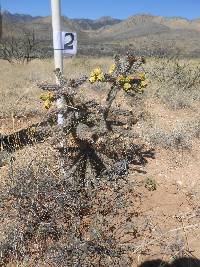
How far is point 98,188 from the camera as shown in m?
4.78

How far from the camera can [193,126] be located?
726 centimetres

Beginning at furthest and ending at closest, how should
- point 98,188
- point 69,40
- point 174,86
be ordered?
point 174,86, point 69,40, point 98,188

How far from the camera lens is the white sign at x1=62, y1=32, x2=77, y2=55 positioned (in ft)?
16.7

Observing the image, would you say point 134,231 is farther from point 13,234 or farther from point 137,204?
point 13,234

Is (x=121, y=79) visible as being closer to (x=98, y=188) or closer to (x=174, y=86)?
(x=98, y=188)

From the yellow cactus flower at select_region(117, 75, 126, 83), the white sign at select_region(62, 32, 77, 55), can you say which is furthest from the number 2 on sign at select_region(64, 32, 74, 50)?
the yellow cactus flower at select_region(117, 75, 126, 83)

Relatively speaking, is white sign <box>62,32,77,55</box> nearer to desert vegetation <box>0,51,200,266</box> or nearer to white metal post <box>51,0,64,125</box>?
white metal post <box>51,0,64,125</box>

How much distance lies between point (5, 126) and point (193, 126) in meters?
2.76

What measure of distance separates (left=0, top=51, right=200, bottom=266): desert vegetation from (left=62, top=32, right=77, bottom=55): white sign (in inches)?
14.4

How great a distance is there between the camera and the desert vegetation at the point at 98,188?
4.04 meters

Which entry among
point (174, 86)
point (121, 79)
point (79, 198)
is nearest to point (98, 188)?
point (79, 198)

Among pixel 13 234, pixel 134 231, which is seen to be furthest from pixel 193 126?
pixel 13 234

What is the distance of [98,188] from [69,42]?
1560 mm

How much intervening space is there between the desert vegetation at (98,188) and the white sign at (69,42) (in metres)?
0.37
